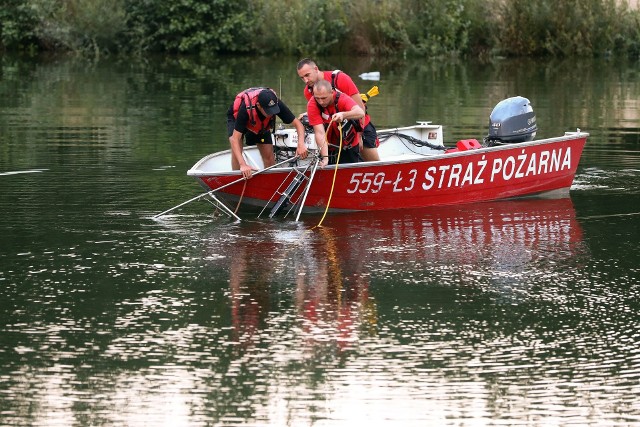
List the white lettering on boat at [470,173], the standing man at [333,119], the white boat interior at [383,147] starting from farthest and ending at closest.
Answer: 1. the white boat interior at [383,147]
2. the white lettering on boat at [470,173]
3. the standing man at [333,119]

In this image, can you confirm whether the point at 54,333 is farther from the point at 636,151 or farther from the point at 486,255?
the point at 636,151

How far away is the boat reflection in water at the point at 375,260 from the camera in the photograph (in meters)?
10.4

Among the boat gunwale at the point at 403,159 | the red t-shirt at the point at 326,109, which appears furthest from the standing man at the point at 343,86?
the boat gunwale at the point at 403,159

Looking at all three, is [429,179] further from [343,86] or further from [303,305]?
[303,305]

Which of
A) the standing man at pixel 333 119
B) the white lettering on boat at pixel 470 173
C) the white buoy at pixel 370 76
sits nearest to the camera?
the standing man at pixel 333 119

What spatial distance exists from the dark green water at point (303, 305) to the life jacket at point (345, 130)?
2.55 ft

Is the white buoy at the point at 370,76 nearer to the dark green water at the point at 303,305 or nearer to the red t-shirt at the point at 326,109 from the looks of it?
the dark green water at the point at 303,305

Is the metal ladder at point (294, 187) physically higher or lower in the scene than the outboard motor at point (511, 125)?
lower

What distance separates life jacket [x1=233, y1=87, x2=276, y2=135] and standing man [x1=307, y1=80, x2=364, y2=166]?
49 centimetres

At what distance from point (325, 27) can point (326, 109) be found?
24.3 metres

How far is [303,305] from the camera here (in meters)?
10.7

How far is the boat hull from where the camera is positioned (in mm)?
14062

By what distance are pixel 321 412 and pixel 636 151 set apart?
1177 centimetres

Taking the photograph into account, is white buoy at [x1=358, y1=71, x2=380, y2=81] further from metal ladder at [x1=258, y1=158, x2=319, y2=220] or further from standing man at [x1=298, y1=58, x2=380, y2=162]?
metal ladder at [x1=258, y1=158, x2=319, y2=220]
